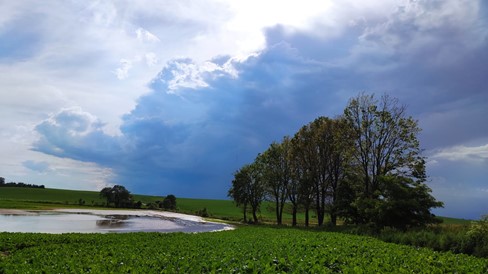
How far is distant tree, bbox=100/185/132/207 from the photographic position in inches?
5197

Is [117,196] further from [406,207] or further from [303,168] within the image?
[406,207]

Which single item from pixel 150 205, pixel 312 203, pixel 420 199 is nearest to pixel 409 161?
pixel 420 199

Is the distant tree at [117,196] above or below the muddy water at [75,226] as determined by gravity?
above

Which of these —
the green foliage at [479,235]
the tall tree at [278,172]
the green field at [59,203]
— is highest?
the tall tree at [278,172]

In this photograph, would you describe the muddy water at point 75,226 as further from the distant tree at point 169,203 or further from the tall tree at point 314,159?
the distant tree at point 169,203

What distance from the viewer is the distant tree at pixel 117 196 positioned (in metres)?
132

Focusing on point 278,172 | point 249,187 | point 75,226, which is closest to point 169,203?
point 249,187

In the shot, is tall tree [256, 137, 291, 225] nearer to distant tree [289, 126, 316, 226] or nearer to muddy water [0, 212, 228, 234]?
distant tree [289, 126, 316, 226]

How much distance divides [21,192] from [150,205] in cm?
5952

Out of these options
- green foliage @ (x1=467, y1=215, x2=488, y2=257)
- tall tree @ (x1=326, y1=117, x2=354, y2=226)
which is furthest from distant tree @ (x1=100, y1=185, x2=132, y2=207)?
green foliage @ (x1=467, y1=215, x2=488, y2=257)

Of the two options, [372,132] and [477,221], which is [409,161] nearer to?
[372,132]

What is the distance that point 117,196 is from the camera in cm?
13225

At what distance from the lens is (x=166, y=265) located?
14.0 m

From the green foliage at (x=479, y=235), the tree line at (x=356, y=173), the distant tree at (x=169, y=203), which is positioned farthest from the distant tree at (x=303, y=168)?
the distant tree at (x=169, y=203)
